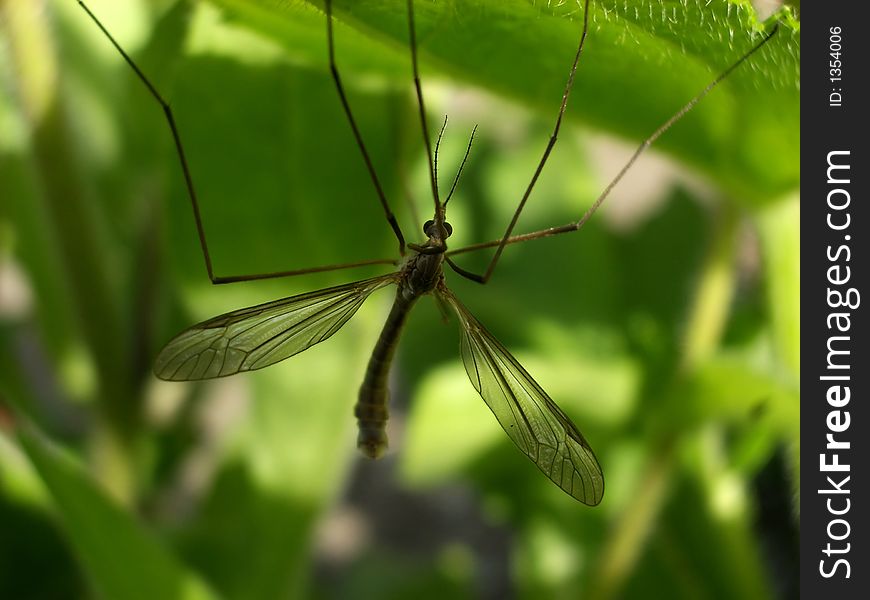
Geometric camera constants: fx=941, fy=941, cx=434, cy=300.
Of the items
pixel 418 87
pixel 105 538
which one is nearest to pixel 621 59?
pixel 418 87

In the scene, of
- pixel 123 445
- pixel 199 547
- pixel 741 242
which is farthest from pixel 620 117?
pixel 199 547

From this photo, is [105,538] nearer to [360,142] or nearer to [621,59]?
[360,142]

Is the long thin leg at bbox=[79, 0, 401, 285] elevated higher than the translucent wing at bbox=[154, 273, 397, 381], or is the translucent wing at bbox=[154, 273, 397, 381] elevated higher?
the long thin leg at bbox=[79, 0, 401, 285]

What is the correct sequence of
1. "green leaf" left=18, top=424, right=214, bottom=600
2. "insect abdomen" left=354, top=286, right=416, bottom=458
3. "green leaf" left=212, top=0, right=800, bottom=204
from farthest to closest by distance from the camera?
"insect abdomen" left=354, top=286, right=416, bottom=458
"green leaf" left=18, top=424, right=214, bottom=600
"green leaf" left=212, top=0, right=800, bottom=204

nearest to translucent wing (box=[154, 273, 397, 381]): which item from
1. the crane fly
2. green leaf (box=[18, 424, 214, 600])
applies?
the crane fly

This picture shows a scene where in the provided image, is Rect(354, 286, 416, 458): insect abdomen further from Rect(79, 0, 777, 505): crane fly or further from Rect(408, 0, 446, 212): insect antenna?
Rect(408, 0, 446, 212): insect antenna

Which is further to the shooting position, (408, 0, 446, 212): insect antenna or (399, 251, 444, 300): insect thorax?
(399, 251, 444, 300): insect thorax
